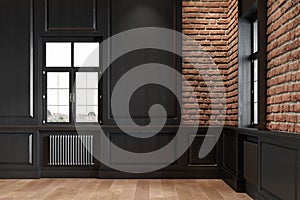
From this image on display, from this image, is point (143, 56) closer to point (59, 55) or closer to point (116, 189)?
point (59, 55)

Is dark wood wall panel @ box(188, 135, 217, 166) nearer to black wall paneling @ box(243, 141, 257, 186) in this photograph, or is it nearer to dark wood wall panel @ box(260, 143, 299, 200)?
black wall paneling @ box(243, 141, 257, 186)

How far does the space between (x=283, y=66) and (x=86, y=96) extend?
3.37 meters

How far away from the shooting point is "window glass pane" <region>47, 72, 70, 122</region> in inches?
265

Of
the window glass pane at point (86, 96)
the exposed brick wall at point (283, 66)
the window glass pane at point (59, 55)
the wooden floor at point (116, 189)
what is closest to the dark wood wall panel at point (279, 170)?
the exposed brick wall at point (283, 66)

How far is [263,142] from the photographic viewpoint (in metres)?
4.42

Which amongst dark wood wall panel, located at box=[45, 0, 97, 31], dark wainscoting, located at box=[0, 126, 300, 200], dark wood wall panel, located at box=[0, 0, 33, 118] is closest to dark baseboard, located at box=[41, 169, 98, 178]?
dark wainscoting, located at box=[0, 126, 300, 200]

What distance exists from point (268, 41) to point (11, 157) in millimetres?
3943

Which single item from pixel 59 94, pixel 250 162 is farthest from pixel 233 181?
pixel 59 94

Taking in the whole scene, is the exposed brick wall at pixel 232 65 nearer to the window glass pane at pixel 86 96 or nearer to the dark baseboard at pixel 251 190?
the dark baseboard at pixel 251 190

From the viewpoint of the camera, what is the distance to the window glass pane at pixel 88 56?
22.0ft

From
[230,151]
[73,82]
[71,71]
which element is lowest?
[230,151]

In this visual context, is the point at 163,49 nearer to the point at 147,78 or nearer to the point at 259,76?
the point at 147,78

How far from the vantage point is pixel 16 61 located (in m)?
6.65

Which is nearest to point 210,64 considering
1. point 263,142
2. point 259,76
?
point 259,76
